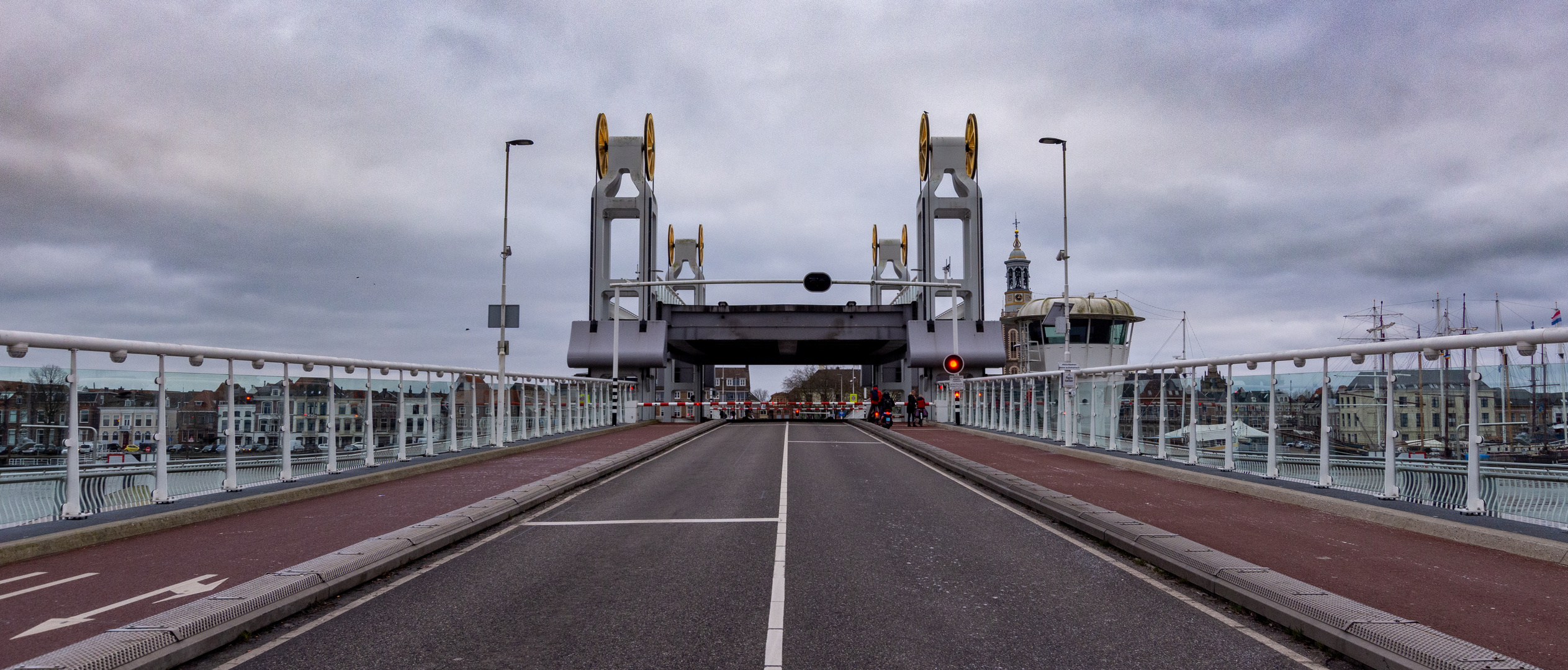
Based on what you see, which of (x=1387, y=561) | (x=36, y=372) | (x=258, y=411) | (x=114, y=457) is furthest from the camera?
(x=258, y=411)

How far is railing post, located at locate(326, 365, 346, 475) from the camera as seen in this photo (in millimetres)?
12539

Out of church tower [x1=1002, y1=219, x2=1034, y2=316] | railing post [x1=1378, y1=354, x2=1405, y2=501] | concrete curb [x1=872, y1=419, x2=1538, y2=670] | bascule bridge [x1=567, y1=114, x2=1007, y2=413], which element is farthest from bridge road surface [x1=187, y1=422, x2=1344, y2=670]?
church tower [x1=1002, y1=219, x2=1034, y2=316]

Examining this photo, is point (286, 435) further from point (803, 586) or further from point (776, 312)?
point (776, 312)

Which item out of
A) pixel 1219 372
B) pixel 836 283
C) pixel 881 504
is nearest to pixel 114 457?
pixel 881 504

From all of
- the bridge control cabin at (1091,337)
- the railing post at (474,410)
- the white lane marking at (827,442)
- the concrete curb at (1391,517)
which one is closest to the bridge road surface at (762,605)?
the concrete curb at (1391,517)

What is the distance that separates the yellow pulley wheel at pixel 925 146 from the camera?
4416cm

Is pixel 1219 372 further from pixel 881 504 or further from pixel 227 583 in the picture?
pixel 227 583

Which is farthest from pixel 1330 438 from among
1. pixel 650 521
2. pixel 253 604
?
pixel 253 604

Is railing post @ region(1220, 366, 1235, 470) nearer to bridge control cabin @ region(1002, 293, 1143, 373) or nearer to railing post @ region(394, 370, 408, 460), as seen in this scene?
railing post @ region(394, 370, 408, 460)

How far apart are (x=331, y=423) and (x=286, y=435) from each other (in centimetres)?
115

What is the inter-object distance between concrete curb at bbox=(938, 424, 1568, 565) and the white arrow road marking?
10.1 m

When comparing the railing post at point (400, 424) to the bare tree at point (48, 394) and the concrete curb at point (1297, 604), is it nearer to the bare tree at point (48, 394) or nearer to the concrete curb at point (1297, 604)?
the bare tree at point (48, 394)

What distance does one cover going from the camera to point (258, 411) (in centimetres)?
1085

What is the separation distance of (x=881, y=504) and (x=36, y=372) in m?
8.74
